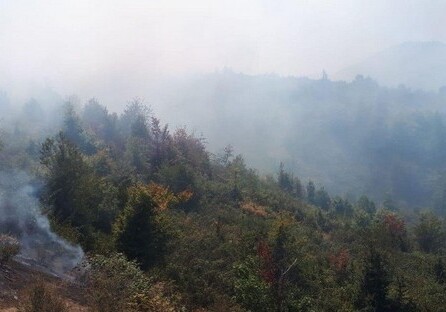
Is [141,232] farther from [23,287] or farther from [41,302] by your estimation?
[41,302]

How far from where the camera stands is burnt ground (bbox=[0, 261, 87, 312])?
10.9 metres

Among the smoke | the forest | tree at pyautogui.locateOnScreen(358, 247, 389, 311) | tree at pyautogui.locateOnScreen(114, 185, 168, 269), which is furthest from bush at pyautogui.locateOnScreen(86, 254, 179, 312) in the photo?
tree at pyautogui.locateOnScreen(358, 247, 389, 311)

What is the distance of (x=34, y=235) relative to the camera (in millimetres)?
18578

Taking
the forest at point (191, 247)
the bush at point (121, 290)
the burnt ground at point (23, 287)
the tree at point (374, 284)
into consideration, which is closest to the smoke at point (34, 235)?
the forest at point (191, 247)

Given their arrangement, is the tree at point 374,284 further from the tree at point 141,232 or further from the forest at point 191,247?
the tree at point 141,232

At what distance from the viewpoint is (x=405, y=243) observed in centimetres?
3991

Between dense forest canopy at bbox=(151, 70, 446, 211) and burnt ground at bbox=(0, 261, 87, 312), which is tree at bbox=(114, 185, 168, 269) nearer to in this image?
burnt ground at bbox=(0, 261, 87, 312)

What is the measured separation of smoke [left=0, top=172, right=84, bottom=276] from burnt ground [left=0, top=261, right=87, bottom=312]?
1.37 m

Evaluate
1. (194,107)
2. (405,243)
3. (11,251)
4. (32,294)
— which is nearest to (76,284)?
(11,251)

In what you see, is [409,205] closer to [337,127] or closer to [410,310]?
[337,127]

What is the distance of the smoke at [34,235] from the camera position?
16031 millimetres

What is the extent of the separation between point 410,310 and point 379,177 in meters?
111

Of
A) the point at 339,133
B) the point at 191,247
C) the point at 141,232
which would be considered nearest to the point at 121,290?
the point at 141,232

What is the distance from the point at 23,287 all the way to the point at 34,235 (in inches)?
277
